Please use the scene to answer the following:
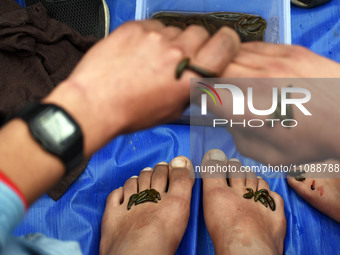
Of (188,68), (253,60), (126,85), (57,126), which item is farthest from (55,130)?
(253,60)

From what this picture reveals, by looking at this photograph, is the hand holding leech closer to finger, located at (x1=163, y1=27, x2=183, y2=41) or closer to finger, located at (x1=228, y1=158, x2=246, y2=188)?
finger, located at (x1=163, y1=27, x2=183, y2=41)

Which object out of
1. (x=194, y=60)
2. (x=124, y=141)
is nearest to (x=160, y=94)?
(x=194, y=60)

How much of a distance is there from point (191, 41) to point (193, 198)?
687 mm

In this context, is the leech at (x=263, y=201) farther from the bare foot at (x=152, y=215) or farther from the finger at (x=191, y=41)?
the finger at (x=191, y=41)

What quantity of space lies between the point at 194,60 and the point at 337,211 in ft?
2.52

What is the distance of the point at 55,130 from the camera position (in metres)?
0.45

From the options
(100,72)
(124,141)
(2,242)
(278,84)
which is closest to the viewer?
(2,242)

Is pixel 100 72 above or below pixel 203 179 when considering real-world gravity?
above

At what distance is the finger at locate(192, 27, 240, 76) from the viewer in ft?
1.72

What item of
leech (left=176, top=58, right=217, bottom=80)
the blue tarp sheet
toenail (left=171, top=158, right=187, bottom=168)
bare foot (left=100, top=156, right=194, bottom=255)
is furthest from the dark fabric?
leech (left=176, top=58, right=217, bottom=80)

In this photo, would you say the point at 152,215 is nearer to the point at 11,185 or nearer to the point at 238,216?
the point at 238,216

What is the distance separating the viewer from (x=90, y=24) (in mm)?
1199

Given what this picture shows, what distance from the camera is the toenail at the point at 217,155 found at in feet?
3.59

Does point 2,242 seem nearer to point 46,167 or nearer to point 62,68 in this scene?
point 46,167
